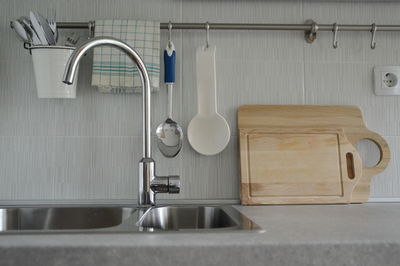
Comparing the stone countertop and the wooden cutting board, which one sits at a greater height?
the wooden cutting board

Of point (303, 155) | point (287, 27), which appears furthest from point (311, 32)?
point (303, 155)

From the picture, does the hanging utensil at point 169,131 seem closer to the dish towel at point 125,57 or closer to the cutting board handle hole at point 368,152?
the dish towel at point 125,57

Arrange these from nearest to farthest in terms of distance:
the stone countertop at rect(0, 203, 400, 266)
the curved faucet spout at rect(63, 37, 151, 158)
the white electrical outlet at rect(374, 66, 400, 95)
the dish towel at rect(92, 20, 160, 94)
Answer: the stone countertop at rect(0, 203, 400, 266), the curved faucet spout at rect(63, 37, 151, 158), the dish towel at rect(92, 20, 160, 94), the white electrical outlet at rect(374, 66, 400, 95)

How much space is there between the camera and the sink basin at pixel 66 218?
973 millimetres

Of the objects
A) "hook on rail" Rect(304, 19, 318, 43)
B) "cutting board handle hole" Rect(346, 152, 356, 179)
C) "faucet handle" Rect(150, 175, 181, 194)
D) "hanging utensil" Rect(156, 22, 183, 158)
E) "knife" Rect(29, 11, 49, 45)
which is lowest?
"faucet handle" Rect(150, 175, 181, 194)

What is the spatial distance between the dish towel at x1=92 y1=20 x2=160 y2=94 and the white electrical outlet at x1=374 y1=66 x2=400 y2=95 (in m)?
0.67

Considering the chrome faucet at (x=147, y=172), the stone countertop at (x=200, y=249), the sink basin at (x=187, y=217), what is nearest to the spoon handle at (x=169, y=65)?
the chrome faucet at (x=147, y=172)

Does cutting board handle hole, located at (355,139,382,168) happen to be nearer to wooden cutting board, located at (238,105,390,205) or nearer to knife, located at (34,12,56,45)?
wooden cutting board, located at (238,105,390,205)

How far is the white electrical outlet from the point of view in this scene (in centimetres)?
112

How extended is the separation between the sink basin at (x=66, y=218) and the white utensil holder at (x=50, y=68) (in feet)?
1.03

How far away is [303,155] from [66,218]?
0.69 metres

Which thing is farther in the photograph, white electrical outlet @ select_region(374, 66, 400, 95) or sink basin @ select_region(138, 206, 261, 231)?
white electrical outlet @ select_region(374, 66, 400, 95)

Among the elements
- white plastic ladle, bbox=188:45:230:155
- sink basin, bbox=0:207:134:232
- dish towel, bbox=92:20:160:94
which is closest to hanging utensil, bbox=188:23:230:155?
white plastic ladle, bbox=188:45:230:155

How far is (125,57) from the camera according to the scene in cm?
102
